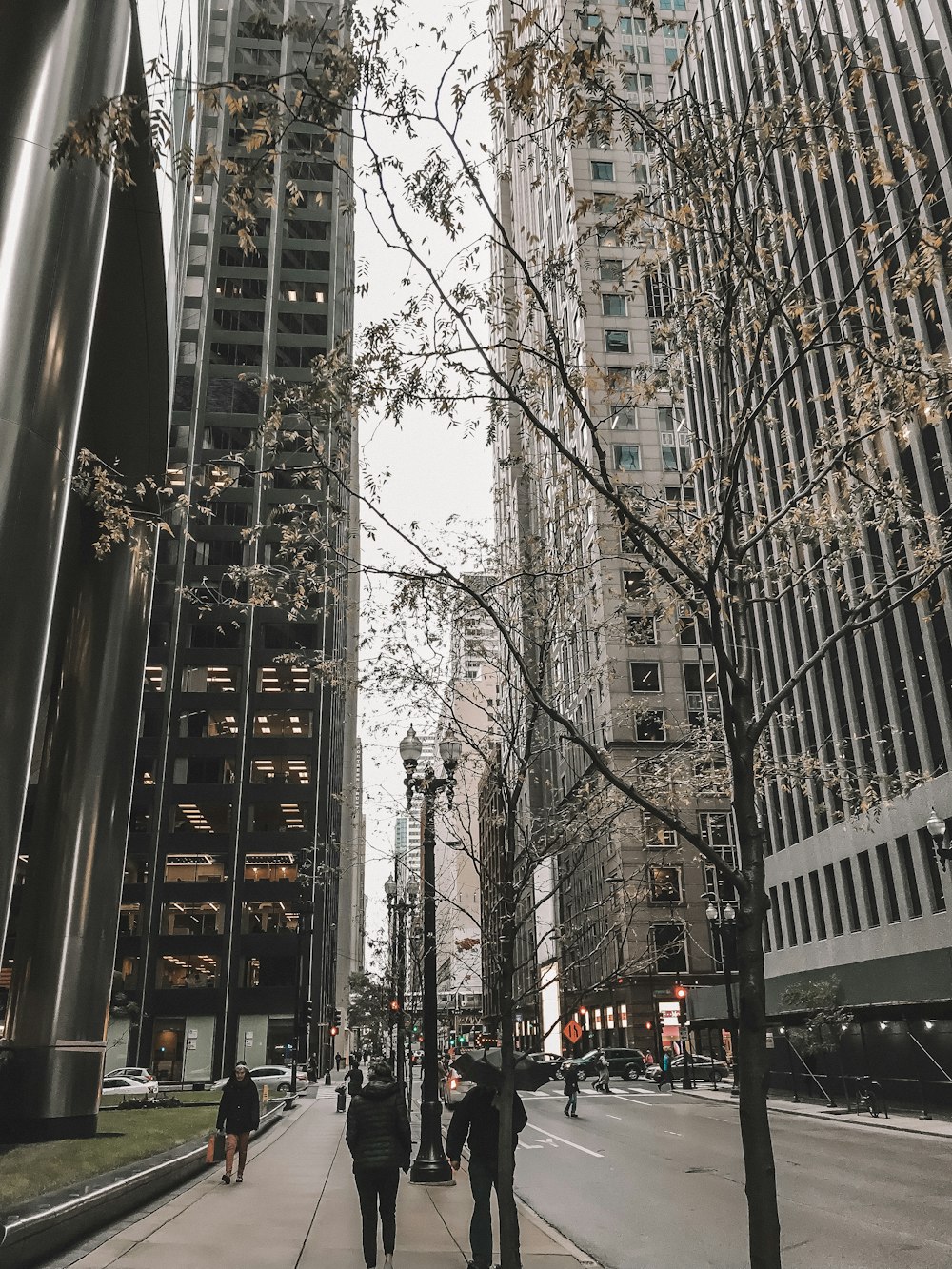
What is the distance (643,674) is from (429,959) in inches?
2329

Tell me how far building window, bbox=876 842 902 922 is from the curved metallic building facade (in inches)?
1279

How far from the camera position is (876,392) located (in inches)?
333

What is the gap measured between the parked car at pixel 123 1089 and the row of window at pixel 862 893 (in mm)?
27396

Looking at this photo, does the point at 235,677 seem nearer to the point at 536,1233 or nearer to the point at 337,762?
the point at 337,762

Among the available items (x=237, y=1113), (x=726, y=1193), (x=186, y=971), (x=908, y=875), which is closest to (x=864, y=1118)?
(x=908, y=875)

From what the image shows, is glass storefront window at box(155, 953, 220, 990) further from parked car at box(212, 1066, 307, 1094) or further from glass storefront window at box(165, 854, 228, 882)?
parked car at box(212, 1066, 307, 1094)

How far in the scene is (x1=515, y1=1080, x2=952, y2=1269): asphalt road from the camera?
11.4 meters

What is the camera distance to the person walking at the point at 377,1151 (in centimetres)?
930

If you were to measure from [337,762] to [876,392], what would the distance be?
101981 millimetres

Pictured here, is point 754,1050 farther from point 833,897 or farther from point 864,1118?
point 833,897

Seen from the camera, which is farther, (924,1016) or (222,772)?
(222,772)

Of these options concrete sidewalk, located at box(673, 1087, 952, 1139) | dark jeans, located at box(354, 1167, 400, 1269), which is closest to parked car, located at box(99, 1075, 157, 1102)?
concrete sidewalk, located at box(673, 1087, 952, 1139)

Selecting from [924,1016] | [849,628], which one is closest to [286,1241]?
[849,628]

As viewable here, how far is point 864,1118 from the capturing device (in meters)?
29.2
